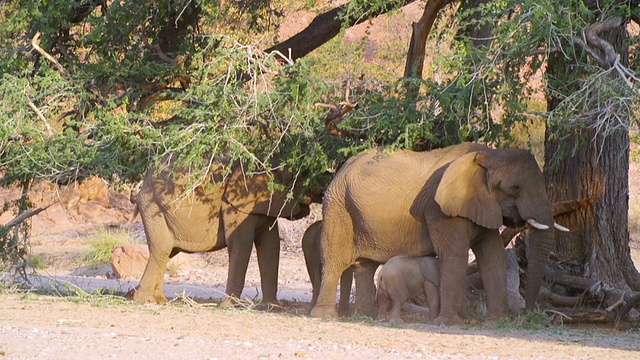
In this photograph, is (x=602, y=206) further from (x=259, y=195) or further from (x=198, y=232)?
(x=198, y=232)

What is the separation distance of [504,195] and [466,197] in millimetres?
427

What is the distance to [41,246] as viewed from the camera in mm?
26891

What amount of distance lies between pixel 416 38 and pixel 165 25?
4108 millimetres

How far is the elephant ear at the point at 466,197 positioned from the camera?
483 inches

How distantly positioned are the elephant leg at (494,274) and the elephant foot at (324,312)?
1748mm

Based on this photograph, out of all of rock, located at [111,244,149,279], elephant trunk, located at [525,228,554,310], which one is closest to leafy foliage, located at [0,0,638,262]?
elephant trunk, located at [525,228,554,310]

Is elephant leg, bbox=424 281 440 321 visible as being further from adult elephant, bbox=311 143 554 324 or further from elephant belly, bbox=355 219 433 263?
elephant belly, bbox=355 219 433 263

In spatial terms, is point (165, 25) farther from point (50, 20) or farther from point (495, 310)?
point (495, 310)

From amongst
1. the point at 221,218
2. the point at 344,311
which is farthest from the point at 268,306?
the point at 221,218

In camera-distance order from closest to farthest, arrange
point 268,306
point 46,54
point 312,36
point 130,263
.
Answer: point 268,306
point 46,54
point 312,36
point 130,263

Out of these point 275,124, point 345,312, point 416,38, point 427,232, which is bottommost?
point 345,312

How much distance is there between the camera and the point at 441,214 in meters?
12.6

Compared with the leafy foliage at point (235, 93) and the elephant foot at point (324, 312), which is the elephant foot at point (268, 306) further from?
the leafy foliage at point (235, 93)

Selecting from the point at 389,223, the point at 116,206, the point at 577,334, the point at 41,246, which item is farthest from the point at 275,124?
the point at 116,206
